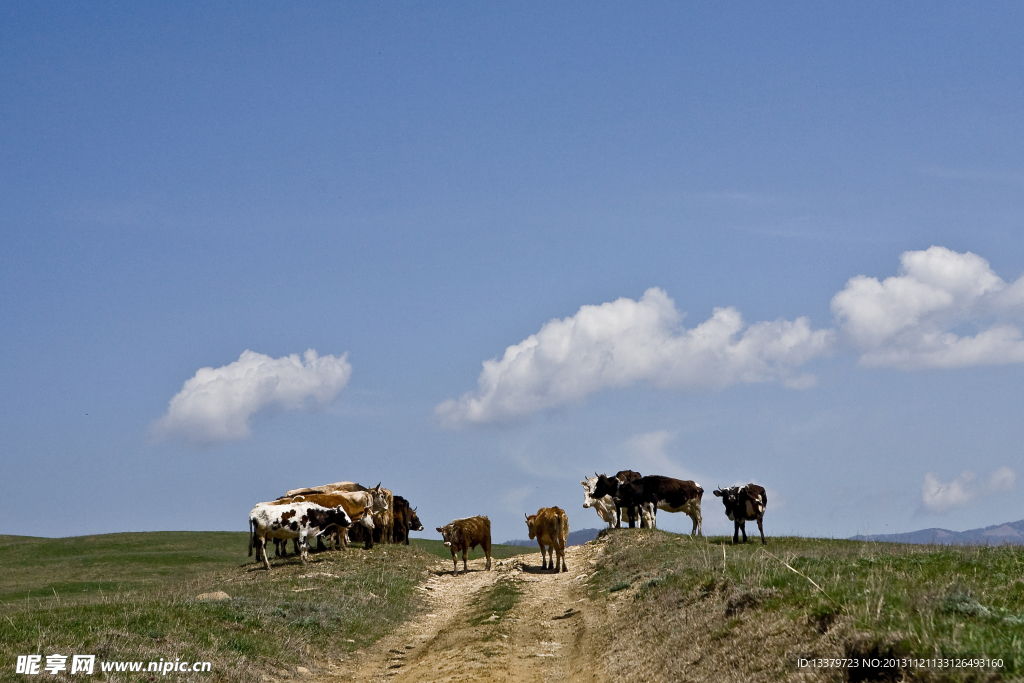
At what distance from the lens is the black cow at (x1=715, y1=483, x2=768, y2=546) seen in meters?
29.4

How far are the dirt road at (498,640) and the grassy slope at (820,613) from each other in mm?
894

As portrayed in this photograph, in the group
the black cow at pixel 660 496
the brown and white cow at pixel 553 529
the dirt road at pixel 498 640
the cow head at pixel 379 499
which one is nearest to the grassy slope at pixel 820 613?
the dirt road at pixel 498 640

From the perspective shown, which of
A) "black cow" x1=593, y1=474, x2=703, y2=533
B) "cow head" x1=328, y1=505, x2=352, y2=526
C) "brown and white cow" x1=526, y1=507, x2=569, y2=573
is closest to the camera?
"brown and white cow" x1=526, y1=507, x2=569, y2=573

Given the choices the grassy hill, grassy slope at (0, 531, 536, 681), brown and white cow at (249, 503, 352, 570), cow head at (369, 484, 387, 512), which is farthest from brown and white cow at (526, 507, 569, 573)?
cow head at (369, 484, 387, 512)

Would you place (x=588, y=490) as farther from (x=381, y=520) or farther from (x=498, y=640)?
(x=498, y=640)

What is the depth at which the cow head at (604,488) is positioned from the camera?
40344mm

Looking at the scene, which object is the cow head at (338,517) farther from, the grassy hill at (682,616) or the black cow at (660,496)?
the black cow at (660,496)

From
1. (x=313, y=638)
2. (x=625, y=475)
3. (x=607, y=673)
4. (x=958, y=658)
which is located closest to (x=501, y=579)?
(x=313, y=638)

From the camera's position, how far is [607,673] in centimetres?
1413

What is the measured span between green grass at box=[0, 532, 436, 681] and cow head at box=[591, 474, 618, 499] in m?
9.11

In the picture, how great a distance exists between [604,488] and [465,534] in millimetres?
11534

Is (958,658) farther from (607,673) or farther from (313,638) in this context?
(313,638)

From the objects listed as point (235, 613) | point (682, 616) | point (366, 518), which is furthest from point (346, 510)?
point (682, 616)

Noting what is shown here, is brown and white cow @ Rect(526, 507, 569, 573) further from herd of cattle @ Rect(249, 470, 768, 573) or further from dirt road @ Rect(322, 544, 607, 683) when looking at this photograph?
dirt road @ Rect(322, 544, 607, 683)
